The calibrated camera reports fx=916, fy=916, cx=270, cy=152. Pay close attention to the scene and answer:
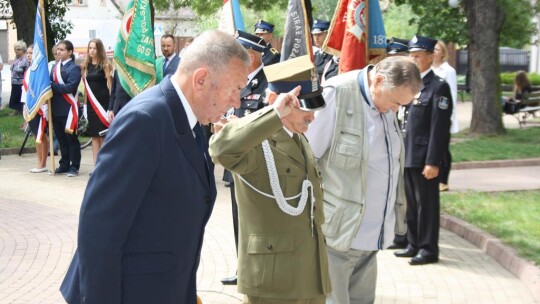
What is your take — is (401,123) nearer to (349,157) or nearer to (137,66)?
(349,157)

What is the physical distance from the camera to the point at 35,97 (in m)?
14.2

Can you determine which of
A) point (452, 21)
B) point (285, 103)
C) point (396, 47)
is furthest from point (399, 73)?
point (452, 21)

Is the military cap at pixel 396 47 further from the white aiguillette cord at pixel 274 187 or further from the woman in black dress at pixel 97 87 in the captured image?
the woman in black dress at pixel 97 87

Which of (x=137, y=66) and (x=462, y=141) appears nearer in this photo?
(x=137, y=66)

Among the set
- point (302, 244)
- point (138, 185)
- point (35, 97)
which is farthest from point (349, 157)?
point (35, 97)

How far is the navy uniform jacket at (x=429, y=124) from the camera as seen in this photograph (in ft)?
26.9

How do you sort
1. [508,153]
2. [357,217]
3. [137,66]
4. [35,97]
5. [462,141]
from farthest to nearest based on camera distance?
1. [462,141]
2. [508,153]
3. [35,97]
4. [137,66]
5. [357,217]

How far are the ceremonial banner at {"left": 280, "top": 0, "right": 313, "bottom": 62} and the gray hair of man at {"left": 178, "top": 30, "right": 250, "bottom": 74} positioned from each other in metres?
2.43

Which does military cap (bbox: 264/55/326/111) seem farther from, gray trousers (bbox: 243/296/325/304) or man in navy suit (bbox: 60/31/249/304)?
gray trousers (bbox: 243/296/325/304)

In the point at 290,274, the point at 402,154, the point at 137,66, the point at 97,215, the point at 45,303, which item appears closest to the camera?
the point at 97,215

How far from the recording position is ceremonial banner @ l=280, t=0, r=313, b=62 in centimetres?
593

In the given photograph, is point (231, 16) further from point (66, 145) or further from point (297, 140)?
point (66, 145)

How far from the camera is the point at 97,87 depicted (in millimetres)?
13680

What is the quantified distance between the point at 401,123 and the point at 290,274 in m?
4.66
